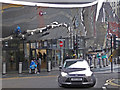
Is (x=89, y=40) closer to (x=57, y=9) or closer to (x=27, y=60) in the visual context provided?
(x=57, y=9)

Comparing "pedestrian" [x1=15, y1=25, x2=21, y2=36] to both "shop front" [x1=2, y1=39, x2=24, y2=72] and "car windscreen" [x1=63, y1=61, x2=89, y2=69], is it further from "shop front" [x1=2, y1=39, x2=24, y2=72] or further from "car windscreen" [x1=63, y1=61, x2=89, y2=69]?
"car windscreen" [x1=63, y1=61, x2=89, y2=69]

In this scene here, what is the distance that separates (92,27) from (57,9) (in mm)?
10230

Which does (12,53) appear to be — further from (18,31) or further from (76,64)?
(76,64)

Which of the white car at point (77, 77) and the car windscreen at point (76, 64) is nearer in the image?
the white car at point (77, 77)

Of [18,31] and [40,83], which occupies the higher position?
[18,31]

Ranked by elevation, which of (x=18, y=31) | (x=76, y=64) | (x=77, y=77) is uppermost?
(x=18, y=31)

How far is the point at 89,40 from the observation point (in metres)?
34.6

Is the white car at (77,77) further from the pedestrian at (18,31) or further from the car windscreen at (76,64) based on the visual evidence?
the pedestrian at (18,31)

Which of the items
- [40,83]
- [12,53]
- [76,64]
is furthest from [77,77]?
[12,53]

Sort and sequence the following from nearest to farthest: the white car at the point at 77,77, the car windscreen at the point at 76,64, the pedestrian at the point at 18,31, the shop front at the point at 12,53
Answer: the white car at the point at 77,77 → the car windscreen at the point at 76,64 → the pedestrian at the point at 18,31 → the shop front at the point at 12,53

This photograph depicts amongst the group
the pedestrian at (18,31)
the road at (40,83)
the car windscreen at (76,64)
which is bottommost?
the road at (40,83)

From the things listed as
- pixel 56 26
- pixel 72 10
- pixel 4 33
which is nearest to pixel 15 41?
pixel 4 33

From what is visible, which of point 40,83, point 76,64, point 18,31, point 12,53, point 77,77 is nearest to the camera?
point 77,77

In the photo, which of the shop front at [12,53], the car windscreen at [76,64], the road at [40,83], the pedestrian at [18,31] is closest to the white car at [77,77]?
the car windscreen at [76,64]
